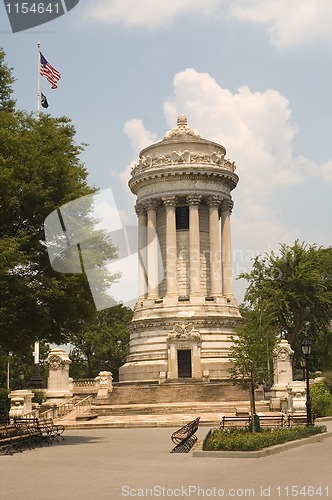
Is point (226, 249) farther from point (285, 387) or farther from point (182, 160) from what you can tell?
point (285, 387)

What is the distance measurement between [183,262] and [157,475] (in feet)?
156

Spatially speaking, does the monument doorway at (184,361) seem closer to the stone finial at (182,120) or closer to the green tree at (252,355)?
the green tree at (252,355)

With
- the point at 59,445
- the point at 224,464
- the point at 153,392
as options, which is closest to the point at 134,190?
the point at 153,392

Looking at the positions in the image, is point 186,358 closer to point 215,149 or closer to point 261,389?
point 261,389

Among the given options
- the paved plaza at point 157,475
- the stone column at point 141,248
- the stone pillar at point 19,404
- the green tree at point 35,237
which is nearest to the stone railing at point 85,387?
the stone column at point 141,248

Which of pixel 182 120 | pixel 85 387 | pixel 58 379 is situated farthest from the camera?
pixel 182 120

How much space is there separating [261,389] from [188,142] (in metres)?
25.3

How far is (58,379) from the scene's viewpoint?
4938 cm

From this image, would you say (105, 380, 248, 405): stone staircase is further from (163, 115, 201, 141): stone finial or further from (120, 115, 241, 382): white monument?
(163, 115, 201, 141): stone finial

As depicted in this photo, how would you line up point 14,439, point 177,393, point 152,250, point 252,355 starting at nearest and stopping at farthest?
point 14,439
point 252,355
point 177,393
point 152,250

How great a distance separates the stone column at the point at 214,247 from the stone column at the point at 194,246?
1514 mm

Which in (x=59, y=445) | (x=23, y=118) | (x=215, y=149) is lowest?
(x=59, y=445)

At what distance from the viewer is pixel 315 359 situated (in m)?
71.0

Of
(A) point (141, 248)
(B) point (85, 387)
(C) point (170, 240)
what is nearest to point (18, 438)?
(B) point (85, 387)
